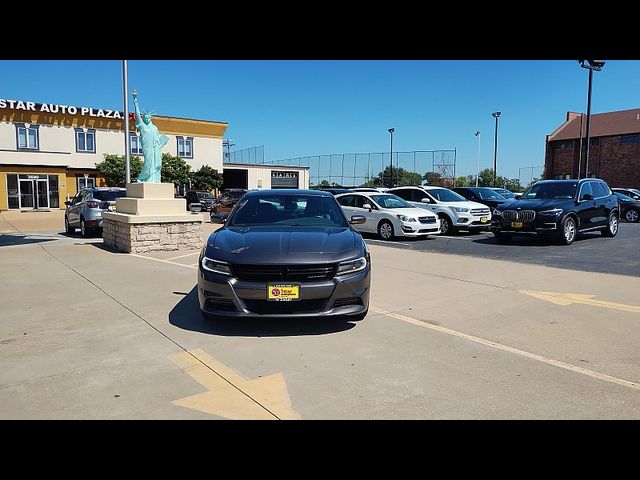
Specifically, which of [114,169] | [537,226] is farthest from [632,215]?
[114,169]

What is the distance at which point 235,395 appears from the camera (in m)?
3.62

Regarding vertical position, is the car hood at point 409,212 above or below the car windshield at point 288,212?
below

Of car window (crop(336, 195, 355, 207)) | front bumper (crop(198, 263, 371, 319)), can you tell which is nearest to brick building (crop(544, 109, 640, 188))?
car window (crop(336, 195, 355, 207))

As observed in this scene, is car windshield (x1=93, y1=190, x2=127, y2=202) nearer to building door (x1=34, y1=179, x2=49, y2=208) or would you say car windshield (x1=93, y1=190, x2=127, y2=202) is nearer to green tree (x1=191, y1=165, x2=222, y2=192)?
building door (x1=34, y1=179, x2=49, y2=208)

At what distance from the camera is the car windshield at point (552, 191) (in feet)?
43.3

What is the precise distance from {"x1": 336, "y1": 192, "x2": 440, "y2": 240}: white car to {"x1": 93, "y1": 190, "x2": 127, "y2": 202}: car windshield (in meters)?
7.47

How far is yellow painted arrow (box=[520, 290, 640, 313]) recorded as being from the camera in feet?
20.5

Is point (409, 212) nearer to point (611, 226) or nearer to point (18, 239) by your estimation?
point (611, 226)

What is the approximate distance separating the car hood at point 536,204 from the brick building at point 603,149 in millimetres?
34127

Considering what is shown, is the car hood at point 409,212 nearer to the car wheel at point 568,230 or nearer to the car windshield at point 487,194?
the car wheel at point 568,230

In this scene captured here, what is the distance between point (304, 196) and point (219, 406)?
3873mm

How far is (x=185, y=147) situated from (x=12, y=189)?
14.6m

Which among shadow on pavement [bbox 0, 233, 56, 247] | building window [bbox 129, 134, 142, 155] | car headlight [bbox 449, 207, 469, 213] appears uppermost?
building window [bbox 129, 134, 142, 155]

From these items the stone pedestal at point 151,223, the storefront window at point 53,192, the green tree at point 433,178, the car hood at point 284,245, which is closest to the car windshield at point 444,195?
the stone pedestal at point 151,223
